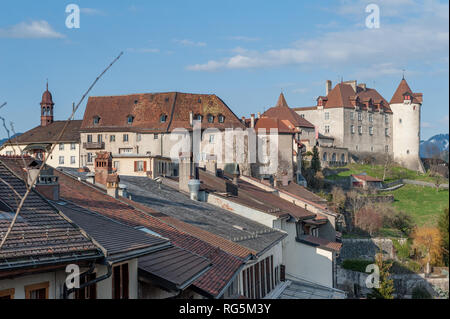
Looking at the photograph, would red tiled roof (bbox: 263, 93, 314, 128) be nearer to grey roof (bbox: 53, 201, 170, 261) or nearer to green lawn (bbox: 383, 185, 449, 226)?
green lawn (bbox: 383, 185, 449, 226)

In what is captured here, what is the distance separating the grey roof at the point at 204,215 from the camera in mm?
21066

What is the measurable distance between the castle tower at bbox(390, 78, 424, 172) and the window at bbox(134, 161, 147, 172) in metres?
79.0

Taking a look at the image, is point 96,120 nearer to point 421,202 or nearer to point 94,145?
point 94,145

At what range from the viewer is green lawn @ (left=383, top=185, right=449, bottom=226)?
67.1 meters

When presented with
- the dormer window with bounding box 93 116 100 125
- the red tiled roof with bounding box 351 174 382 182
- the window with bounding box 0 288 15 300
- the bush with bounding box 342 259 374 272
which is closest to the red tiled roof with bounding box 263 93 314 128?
the red tiled roof with bounding box 351 174 382 182

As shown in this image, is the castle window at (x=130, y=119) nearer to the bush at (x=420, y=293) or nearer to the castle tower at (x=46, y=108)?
the castle tower at (x=46, y=108)

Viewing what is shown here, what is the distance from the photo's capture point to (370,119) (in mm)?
107938

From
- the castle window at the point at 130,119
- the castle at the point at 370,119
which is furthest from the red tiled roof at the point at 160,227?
the castle at the point at 370,119

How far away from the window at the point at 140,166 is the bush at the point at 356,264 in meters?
16.7

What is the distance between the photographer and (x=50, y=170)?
560 inches

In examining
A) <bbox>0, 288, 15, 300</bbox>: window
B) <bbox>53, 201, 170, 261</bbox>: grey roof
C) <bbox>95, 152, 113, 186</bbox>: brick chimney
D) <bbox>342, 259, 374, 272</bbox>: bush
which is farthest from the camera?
<bbox>342, 259, 374, 272</bbox>: bush

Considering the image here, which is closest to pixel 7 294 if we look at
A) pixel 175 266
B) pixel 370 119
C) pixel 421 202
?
pixel 175 266
